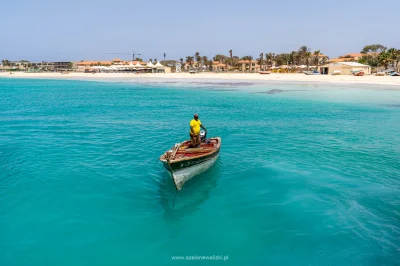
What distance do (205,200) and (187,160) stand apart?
5.94 ft

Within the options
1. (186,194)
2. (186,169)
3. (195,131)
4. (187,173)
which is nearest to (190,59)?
(195,131)

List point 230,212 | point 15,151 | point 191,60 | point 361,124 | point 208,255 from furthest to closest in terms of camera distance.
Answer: point 191,60 → point 361,124 → point 15,151 → point 230,212 → point 208,255

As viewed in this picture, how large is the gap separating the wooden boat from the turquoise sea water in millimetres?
622

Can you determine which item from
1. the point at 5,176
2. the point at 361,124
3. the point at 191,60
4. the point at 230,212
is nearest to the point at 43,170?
the point at 5,176

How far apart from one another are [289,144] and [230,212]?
1078 cm

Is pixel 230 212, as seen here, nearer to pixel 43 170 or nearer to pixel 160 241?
pixel 160 241

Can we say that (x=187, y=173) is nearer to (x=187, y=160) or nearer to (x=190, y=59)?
(x=187, y=160)

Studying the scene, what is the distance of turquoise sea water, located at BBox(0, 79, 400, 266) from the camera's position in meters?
9.35

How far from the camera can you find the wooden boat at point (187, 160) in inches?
477

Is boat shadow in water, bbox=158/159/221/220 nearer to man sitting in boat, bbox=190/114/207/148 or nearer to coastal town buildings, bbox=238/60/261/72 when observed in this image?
man sitting in boat, bbox=190/114/207/148

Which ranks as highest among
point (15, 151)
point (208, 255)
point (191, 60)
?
point (191, 60)

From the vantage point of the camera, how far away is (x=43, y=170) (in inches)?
624

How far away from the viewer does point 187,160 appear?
12.5 metres

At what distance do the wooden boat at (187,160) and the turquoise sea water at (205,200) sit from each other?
62 centimetres
